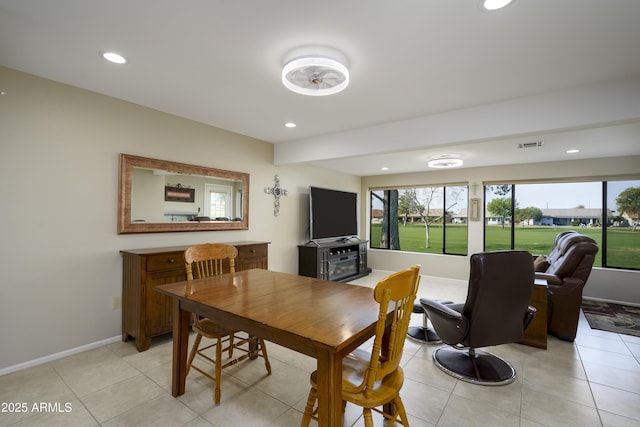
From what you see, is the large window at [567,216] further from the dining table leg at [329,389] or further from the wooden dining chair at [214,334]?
the dining table leg at [329,389]

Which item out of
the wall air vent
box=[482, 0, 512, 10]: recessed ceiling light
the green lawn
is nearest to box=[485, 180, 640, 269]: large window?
the green lawn

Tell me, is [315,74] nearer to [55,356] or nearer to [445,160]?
[55,356]

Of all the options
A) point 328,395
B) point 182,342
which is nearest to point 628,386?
point 328,395

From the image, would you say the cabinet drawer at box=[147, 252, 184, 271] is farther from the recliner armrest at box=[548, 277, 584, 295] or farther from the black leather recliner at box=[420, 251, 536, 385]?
the recliner armrest at box=[548, 277, 584, 295]

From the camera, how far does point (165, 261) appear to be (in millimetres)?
2881

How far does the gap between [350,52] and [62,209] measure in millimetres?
2834

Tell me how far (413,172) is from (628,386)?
A: 4936 millimetres

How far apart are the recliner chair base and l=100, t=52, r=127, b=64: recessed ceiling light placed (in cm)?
360

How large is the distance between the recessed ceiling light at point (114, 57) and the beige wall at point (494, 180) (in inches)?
227

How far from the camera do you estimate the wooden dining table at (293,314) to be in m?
1.25

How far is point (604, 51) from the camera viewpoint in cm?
199

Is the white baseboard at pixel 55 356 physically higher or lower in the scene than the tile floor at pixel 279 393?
higher

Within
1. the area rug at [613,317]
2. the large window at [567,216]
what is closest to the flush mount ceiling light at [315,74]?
the area rug at [613,317]

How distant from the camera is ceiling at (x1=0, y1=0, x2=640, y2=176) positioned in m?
1.66
